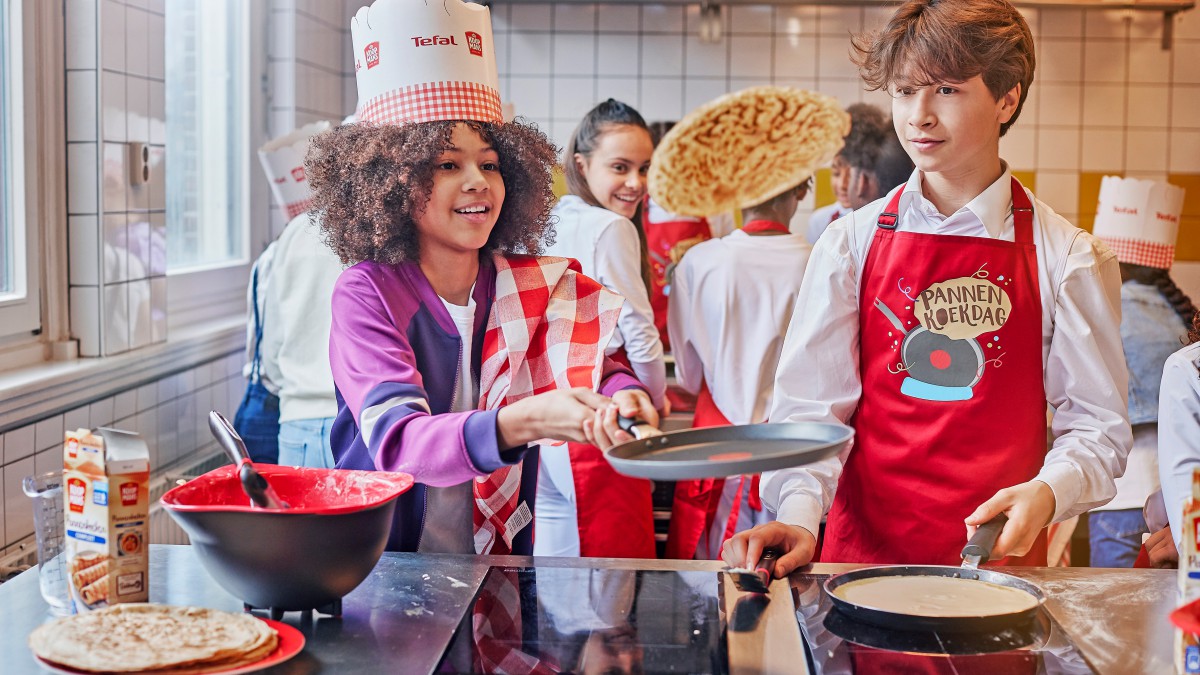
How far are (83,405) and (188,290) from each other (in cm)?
88

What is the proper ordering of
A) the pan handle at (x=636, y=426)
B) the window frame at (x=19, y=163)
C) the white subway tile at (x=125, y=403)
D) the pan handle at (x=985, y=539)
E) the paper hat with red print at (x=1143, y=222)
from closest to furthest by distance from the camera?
the pan handle at (x=636, y=426) < the pan handle at (x=985, y=539) < the window frame at (x=19, y=163) < the white subway tile at (x=125, y=403) < the paper hat with red print at (x=1143, y=222)

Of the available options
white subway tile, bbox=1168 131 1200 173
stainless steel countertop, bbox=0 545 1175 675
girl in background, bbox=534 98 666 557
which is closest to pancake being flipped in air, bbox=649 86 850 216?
girl in background, bbox=534 98 666 557

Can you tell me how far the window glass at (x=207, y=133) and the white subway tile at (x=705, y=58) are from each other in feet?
5.80

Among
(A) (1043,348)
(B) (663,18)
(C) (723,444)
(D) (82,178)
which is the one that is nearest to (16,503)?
(D) (82,178)

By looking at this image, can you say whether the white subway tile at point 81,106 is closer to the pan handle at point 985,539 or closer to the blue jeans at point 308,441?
the blue jeans at point 308,441

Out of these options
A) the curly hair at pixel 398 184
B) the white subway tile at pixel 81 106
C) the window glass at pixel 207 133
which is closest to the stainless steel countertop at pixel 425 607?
the curly hair at pixel 398 184

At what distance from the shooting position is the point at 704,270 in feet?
9.07

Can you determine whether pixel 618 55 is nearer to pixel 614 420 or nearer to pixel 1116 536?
pixel 1116 536

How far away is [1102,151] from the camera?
4.53 m

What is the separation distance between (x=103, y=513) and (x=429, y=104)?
718 mm

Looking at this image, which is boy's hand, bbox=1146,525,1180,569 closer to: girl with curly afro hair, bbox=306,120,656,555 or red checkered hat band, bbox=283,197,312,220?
girl with curly afro hair, bbox=306,120,656,555

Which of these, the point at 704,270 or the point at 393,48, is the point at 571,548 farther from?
the point at 393,48

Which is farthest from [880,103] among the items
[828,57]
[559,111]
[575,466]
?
[575,466]

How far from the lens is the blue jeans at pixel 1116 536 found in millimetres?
2652
